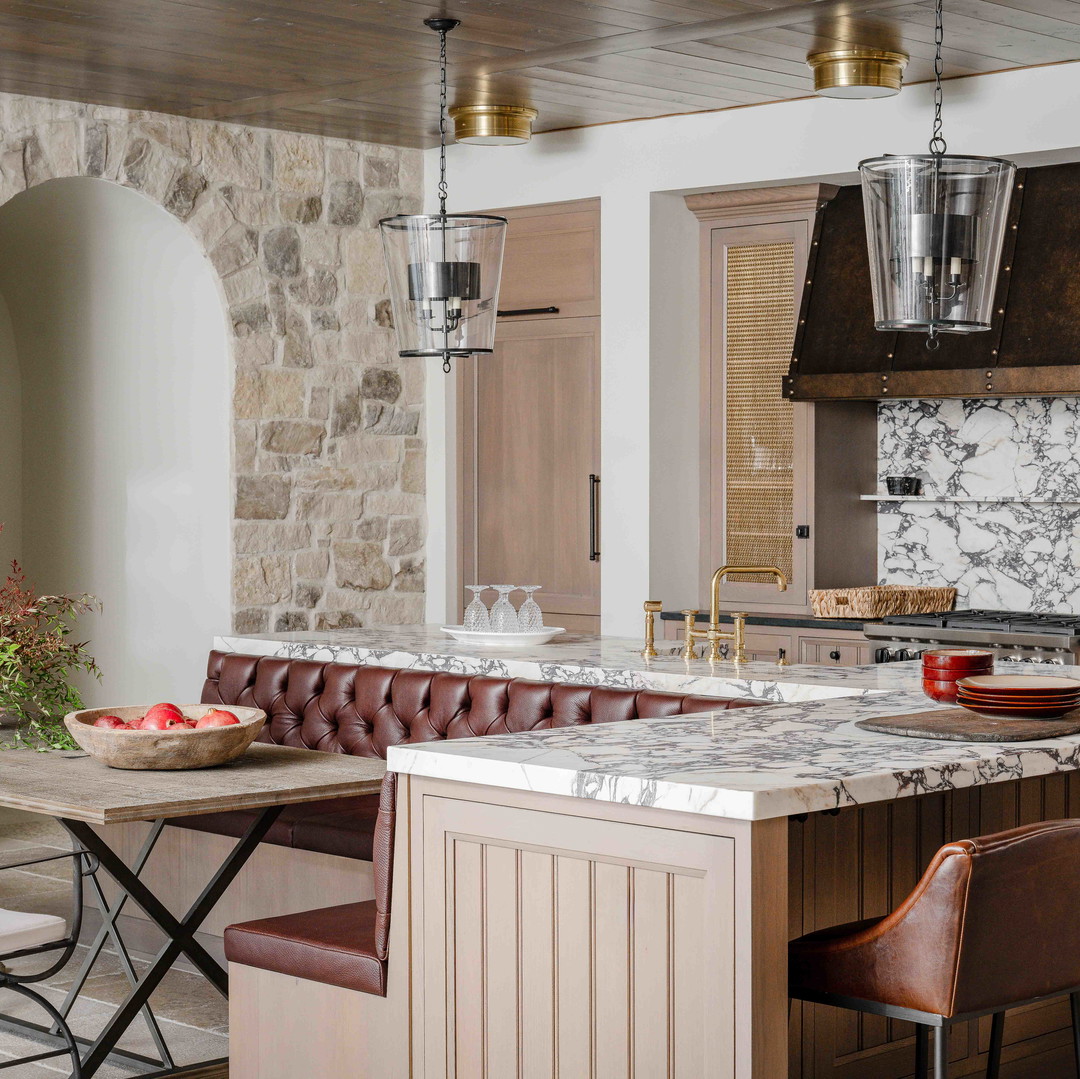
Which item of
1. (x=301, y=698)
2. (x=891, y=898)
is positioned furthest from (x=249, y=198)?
(x=891, y=898)

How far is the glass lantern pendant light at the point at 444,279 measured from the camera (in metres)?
4.45

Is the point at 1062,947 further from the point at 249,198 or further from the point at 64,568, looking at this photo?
the point at 64,568

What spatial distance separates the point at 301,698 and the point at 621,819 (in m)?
2.82

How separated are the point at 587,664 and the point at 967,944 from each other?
7.53 feet

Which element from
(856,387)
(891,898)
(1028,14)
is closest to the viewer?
(891,898)

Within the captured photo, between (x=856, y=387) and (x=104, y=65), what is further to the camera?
(x=856, y=387)

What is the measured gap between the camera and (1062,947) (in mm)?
2521

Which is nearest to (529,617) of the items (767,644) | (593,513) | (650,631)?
(650,631)

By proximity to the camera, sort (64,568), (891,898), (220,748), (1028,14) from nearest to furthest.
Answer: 1. (891,898)
2. (220,748)
3. (1028,14)
4. (64,568)

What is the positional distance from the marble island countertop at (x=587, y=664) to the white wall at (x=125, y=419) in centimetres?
119

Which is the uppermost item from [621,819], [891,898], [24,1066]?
[621,819]

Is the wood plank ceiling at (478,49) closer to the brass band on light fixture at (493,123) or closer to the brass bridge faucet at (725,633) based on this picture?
the brass band on light fixture at (493,123)

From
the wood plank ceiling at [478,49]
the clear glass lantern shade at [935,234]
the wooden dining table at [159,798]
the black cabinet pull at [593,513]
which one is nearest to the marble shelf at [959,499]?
the black cabinet pull at [593,513]

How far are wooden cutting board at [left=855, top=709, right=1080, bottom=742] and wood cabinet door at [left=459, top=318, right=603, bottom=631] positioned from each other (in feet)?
12.4
